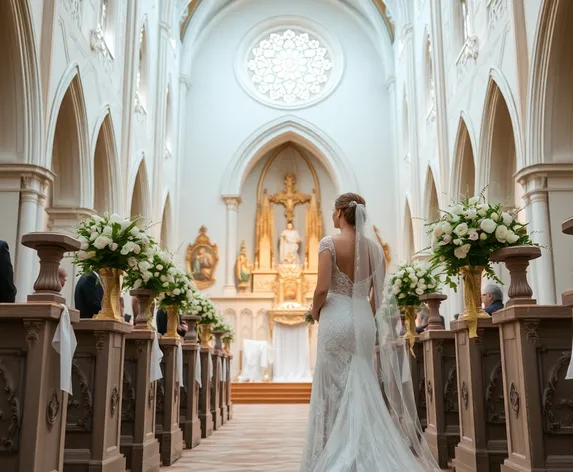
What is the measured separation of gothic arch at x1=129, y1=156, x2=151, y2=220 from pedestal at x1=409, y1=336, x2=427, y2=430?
10.4 m

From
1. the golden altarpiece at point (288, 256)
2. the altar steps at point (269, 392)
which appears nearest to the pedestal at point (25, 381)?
the altar steps at point (269, 392)

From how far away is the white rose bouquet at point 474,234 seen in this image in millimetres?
5383

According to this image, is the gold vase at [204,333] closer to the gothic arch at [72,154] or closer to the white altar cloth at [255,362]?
the gothic arch at [72,154]

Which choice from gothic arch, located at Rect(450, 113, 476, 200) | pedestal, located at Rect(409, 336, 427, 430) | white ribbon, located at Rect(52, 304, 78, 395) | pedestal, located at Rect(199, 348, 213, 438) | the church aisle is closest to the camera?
white ribbon, located at Rect(52, 304, 78, 395)

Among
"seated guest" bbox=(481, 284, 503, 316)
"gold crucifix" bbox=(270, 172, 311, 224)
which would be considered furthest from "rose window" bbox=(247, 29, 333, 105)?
"seated guest" bbox=(481, 284, 503, 316)

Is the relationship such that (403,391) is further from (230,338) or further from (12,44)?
(230,338)

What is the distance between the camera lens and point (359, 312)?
4.56 m

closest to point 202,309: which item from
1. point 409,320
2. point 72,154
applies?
point 409,320

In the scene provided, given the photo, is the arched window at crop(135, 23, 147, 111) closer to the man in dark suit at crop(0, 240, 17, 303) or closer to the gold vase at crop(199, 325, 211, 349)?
the gold vase at crop(199, 325, 211, 349)

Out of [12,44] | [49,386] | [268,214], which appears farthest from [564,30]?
[268,214]

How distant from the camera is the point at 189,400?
27.7 feet

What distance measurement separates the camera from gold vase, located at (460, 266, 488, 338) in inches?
217

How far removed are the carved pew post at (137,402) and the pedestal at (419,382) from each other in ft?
9.66

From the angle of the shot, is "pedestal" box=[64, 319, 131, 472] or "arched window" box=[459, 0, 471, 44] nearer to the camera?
"pedestal" box=[64, 319, 131, 472]
